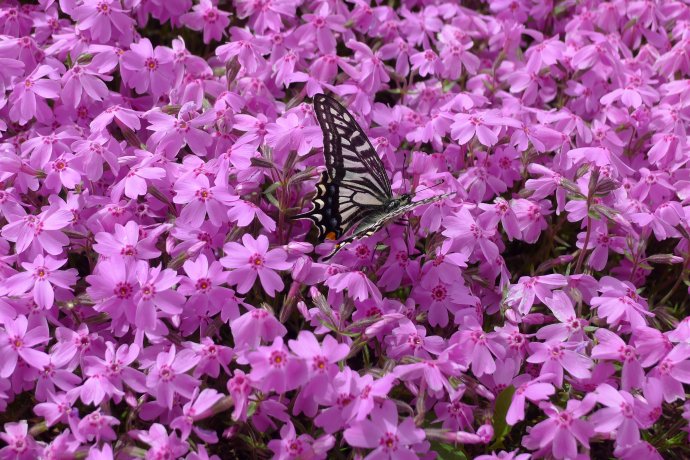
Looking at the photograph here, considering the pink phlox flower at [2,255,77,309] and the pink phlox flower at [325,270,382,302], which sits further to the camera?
A: the pink phlox flower at [325,270,382,302]

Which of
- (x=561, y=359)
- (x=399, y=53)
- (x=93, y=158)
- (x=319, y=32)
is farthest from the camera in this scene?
(x=399, y=53)

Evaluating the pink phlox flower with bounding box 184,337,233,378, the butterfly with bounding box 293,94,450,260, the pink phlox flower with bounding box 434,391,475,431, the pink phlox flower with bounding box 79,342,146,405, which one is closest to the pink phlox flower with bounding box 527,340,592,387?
the pink phlox flower with bounding box 434,391,475,431

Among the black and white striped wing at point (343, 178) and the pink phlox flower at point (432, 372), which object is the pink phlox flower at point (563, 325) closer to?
the pink phlox flower at point (432, 372)

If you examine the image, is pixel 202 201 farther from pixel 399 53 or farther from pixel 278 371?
pixel 399 53

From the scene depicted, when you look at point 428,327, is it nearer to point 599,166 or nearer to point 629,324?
point 629,324

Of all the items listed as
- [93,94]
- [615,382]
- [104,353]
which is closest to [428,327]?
[615,382]

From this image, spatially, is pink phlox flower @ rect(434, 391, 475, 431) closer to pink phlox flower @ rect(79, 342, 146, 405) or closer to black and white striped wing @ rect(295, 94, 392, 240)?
black and white striped wing @ rect(295, 94, 392, 240)

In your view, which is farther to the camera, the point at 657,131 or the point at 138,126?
the point at 657,131

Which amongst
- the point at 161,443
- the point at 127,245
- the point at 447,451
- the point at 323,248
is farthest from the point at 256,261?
the point at 447,451
